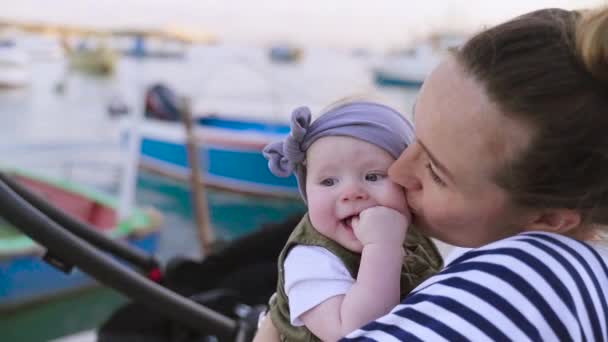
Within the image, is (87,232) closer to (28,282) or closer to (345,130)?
(345,130)

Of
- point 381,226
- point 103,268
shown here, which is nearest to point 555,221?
point 381,226

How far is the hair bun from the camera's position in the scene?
1.92ft

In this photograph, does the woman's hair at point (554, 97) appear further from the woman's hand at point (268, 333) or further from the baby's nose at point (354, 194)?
the woman's hand at point (268, 333)

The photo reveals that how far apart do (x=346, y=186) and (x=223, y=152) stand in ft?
27.3

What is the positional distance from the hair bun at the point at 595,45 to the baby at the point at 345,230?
28 centimetres

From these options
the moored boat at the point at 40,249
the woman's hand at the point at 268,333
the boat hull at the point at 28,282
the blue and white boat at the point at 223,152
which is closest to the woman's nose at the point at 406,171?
the woman's hand at the point at 268,333

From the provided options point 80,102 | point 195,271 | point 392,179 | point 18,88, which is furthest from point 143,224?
point 18,88

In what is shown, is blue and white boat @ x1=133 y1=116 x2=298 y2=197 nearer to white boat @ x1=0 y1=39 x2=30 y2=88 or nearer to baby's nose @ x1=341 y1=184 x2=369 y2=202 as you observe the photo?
baby's nose @ x1=341 y1=184 x2=369 y2=202

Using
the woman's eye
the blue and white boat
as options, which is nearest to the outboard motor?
the blue and white boat

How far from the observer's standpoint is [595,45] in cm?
59

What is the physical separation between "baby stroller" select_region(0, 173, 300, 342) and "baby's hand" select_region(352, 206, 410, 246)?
0.62 m

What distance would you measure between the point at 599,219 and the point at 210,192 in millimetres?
8922

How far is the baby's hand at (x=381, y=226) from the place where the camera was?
0.74 meters

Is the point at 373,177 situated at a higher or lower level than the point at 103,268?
higher
